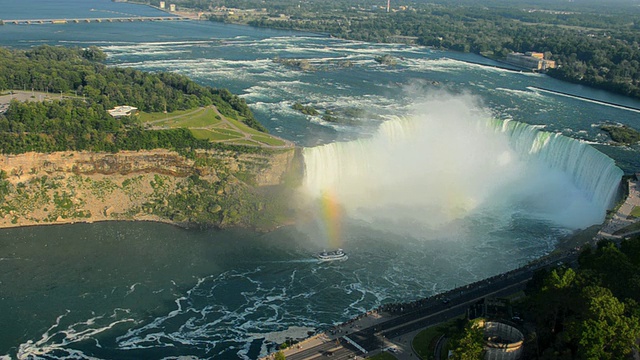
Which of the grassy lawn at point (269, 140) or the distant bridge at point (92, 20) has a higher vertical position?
the distant bridge at point (92, 20)

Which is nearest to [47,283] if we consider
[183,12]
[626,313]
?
[626,313]

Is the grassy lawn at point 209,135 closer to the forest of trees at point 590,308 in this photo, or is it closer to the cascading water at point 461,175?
the cascading water at point 461,175

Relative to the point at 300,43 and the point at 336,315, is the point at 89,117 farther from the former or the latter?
the point at 300,43

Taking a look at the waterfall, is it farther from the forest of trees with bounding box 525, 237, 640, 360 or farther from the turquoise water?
the forest of trees with bounding box 525, 237, 640, 360

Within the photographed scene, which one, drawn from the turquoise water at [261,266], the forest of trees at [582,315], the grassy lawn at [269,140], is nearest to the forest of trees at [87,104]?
the grassy lawn at [269,140]

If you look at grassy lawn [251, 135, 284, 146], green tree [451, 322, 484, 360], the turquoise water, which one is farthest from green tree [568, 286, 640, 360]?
grassy lawn [251, 135, 284, 146]
